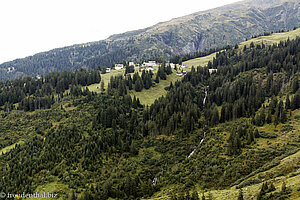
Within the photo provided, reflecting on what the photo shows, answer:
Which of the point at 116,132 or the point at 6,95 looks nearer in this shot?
the point at 116,132

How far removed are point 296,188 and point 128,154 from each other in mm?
71267

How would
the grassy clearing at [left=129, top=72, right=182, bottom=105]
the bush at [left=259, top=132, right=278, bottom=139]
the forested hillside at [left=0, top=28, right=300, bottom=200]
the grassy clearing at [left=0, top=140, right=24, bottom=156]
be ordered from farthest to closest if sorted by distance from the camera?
the grassy clearing at [left=129, top=72, right=182, bottom=105] → the grassy clearing at [left=0, top=140, right=24, bottom=156] → the bush at [left=259, top=132, right=278, bottom=139] → the forested hillside at [left=0, top=28, right=300, bottom=200]

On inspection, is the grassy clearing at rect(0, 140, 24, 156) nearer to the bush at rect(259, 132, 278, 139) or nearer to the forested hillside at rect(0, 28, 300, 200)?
the forested hillside at rect(0, 28, 300, 200)

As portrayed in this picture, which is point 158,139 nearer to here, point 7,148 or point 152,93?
point 152,93

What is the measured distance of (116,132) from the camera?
107125 millimetres

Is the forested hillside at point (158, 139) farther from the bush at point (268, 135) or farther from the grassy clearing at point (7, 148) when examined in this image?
the grassy clearing at point (7, 148)

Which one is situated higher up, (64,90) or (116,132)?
(64,90)

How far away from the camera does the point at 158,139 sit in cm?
11069

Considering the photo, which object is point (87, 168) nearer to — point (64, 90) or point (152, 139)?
point (152, 139)

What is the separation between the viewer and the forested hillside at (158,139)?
7181cm

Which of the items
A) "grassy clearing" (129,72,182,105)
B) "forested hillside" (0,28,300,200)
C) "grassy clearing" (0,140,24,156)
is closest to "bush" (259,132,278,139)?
"forested hillside" (0,28,300,200)

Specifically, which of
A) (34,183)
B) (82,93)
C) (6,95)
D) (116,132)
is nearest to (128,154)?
(116,132)

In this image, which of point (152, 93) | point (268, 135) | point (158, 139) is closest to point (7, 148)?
point (158, 139)

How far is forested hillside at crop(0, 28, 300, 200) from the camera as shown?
236 feet
